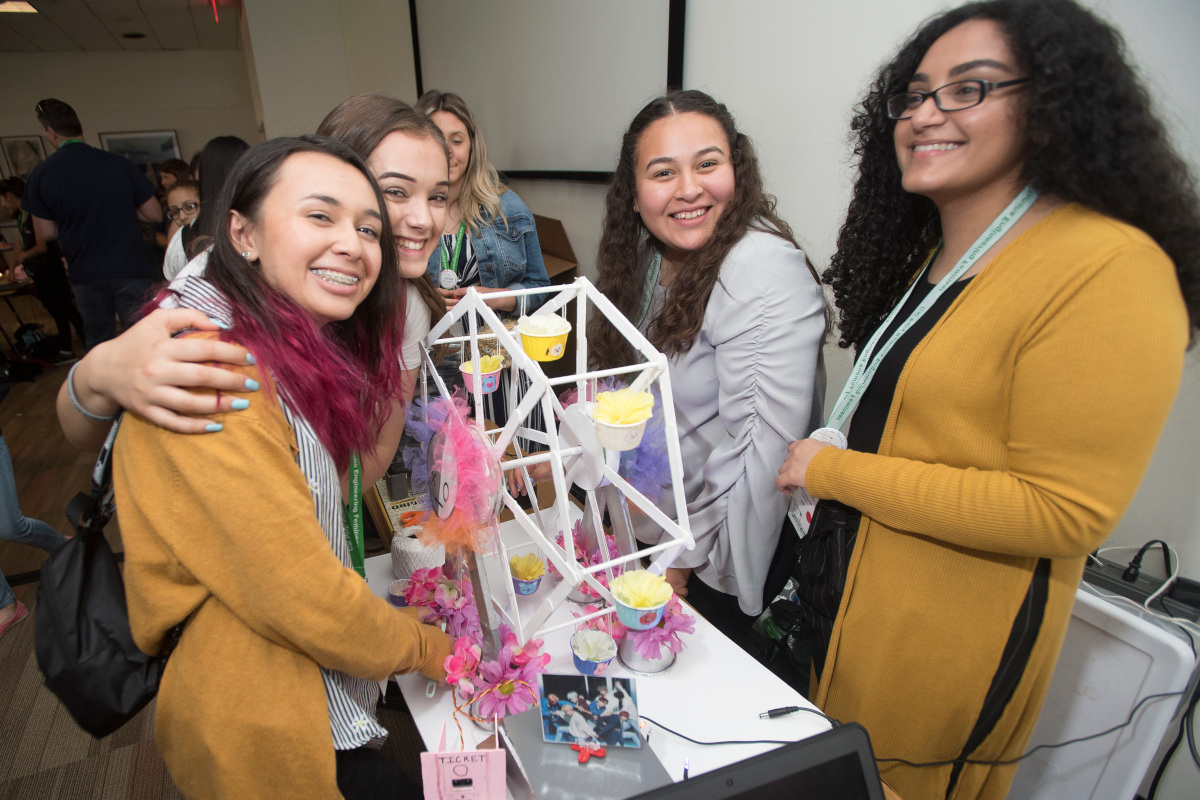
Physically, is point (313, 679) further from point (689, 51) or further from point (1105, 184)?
point (689, 51)

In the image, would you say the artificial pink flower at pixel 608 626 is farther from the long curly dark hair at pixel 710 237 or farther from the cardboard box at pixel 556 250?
the cardboard box at pixel 556 250

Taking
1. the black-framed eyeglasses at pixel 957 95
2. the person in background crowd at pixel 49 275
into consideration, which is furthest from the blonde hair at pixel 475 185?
the person in background crowd at pixel 49 275

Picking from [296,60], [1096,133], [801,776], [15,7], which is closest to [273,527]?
[801,776]

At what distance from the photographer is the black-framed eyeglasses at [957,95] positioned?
0.88 meters

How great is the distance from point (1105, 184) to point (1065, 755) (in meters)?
1.19

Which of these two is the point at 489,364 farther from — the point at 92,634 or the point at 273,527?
the point at 92,634

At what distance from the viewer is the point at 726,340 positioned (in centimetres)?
133

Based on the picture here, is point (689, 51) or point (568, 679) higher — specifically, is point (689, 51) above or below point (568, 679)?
above

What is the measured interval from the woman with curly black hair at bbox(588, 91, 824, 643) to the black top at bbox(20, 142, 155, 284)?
369 cm

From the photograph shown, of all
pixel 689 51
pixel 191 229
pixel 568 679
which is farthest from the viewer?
pixel 191 229

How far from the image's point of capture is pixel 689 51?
2166 millimetres

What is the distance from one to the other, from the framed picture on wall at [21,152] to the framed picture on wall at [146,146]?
719 mm

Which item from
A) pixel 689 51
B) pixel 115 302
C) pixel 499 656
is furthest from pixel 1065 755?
pixel 115 302

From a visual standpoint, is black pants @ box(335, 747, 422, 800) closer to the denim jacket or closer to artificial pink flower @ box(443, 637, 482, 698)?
artificial pink flower @ box(443, 637, 482, 698)
